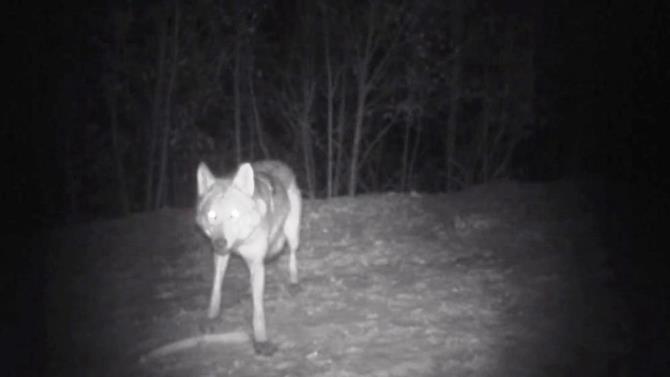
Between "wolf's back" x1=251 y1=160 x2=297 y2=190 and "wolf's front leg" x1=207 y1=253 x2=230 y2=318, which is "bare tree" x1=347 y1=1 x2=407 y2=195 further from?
"wolf's front leg" x1=207 y1=253 x2=230 y2=318

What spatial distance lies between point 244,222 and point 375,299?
234 cm

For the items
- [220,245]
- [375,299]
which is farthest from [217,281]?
[375,299]

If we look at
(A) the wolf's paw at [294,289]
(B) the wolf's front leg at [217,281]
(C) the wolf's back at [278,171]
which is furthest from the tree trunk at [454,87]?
(B) the wolf's front leg at [217,281]

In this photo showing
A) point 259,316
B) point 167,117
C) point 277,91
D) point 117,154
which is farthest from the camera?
point 277,91

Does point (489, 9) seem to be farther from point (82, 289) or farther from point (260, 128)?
point (82, 289)

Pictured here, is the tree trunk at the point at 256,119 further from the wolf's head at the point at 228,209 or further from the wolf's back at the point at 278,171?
the wolf's head at the point at 228,209

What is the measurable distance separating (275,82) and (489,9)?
21.8ft

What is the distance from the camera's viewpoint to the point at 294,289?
1024 centimetres

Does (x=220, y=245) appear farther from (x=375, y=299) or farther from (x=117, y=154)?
(x=117, y=154)

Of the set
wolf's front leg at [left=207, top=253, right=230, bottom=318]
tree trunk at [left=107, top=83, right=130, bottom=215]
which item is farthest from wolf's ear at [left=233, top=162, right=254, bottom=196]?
tree trunk at [left=107, top=83, right=130, bottom=215]

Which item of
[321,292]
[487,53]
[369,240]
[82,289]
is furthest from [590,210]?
[487,53]

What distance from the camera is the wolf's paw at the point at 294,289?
10.2 meters

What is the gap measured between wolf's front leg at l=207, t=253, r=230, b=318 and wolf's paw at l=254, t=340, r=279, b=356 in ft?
3.55

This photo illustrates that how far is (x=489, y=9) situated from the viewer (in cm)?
2523
